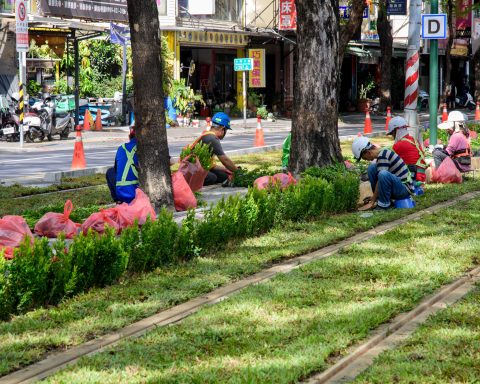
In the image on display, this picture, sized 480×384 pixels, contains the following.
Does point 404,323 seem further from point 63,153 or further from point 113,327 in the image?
point 63,153

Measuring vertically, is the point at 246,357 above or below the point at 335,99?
below

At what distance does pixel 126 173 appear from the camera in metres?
11.5

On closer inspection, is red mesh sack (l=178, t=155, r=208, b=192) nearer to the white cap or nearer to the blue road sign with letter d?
the white cap

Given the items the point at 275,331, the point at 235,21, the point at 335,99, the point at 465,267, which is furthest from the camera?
the point at 235,21

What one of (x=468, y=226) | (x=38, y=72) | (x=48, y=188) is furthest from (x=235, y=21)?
(x=468, y=226)

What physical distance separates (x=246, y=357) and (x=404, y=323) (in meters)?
1.46

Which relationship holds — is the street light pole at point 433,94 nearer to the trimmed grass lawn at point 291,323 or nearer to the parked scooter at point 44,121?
the parked scooter at point 44,121

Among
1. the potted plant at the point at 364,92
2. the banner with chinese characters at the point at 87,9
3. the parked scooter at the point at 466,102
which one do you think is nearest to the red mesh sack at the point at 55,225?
the banner with chinese characters at the point at 87,9

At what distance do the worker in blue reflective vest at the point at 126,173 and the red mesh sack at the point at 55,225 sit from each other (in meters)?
2.17

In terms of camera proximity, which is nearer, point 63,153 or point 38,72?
point 63,153

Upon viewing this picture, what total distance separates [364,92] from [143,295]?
47.2m

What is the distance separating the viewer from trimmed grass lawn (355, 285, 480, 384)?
561cm

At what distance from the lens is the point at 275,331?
21.8 ft

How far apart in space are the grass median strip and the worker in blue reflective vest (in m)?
1.70
